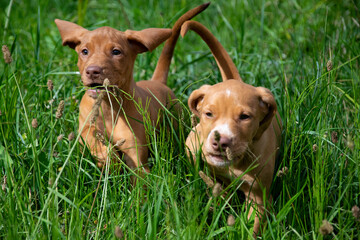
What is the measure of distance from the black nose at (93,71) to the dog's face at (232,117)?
75 cm

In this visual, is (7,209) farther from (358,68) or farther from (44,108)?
(358,68)

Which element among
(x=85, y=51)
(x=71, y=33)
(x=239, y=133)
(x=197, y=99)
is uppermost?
(x=71, y=33)

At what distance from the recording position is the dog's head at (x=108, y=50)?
3.91m

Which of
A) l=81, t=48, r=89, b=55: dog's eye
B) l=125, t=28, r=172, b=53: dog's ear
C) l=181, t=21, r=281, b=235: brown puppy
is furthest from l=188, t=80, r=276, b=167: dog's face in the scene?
l=81, t=48, r=89, b=55: dog's eye

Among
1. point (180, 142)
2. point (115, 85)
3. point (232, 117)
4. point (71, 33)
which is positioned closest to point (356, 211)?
point (232, 117)

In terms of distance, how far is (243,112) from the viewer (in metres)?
3.61

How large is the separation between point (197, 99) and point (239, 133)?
1.85 ft

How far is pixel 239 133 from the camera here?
139 inches

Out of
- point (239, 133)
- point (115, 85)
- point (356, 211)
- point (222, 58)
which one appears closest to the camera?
point (356, 211)

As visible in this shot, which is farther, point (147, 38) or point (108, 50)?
point (147, 38)

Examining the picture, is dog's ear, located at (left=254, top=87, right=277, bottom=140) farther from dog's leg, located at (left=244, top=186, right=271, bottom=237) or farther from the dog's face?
dog's leg, located at (left=244, top=186, right=271, bottom=237)

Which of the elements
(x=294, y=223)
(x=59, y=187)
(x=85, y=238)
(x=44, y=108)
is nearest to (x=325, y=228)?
(x=294, y=223)

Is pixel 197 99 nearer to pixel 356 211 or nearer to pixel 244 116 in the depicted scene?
pixel 244 116

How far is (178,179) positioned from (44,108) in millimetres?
1631
